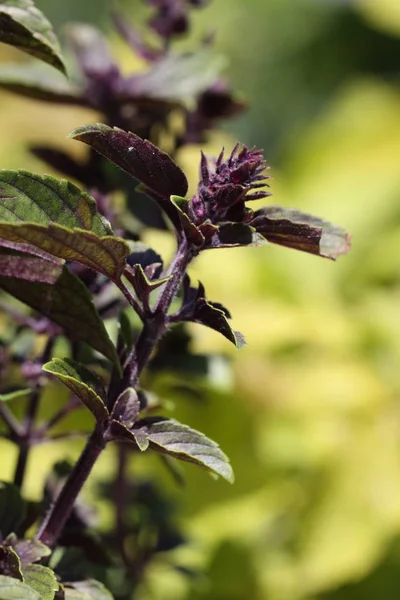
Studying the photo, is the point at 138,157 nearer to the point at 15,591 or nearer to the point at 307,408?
the point at 15,591

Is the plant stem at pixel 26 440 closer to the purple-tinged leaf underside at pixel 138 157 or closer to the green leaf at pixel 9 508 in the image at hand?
the green leaf at pixel 9 508

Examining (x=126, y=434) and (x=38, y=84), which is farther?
(x=38, y=84)

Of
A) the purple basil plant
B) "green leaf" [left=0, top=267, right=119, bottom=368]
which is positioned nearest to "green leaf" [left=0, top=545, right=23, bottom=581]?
the purple basil plant

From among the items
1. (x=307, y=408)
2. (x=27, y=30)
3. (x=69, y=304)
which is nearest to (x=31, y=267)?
(x=69, y=304)

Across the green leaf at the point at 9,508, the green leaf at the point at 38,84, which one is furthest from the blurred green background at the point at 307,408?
the green leaf at the point at 9,508

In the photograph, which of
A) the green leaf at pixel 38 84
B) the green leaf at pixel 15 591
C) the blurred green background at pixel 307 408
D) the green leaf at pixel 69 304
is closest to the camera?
the green leaf at pixel 15 591
